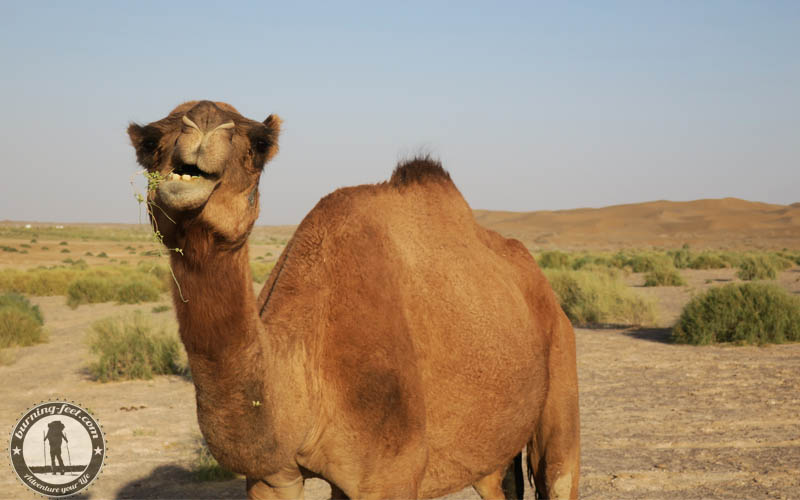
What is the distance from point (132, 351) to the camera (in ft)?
45.5

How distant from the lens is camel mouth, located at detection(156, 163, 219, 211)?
230 centimetres

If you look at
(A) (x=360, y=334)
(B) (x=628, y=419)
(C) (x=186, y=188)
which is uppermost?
(C) (x=186, y=188)

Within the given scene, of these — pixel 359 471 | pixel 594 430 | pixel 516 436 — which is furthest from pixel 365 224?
pixel 594 430

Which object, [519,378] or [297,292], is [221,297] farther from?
[519,378]

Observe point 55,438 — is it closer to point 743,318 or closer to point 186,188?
point 186,188

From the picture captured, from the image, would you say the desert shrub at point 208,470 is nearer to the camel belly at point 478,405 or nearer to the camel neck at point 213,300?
the camel belly at point 478,405

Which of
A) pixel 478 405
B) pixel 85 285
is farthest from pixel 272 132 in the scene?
pixel 85 285

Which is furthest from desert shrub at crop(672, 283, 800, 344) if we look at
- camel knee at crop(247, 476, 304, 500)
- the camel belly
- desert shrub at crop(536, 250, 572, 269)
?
desert shrub at crop(536, 250, 572, 269)

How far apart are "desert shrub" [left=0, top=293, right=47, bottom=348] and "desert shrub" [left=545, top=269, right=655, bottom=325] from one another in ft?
48.8

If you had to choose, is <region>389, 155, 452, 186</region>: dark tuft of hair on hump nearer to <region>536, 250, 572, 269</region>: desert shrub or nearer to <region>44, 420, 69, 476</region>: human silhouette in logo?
<region>44, 420, 69, 476</region>: human silhouette in logo

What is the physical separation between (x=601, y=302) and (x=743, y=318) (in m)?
5.04

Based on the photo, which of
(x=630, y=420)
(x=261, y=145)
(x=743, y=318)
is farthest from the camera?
(x=743, y=318)

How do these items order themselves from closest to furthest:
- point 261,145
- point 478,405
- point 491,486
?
1. point 261,145
2. point 478,405
3. point 491,486

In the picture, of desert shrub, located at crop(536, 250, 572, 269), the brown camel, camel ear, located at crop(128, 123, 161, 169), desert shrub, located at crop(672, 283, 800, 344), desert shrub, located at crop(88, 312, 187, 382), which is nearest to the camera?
Answer: camel ear, located at crop(128, 123, 161, 169)
